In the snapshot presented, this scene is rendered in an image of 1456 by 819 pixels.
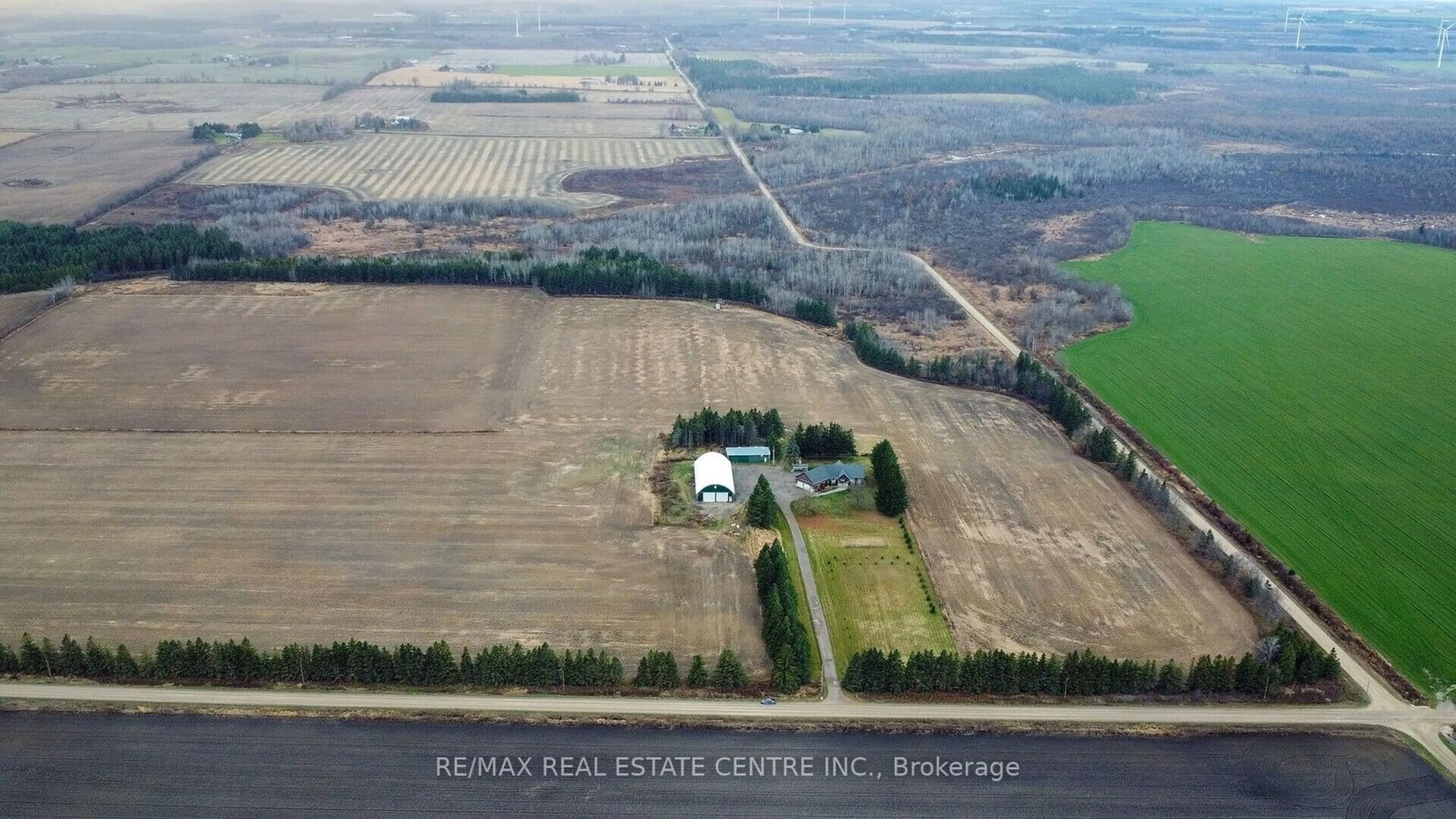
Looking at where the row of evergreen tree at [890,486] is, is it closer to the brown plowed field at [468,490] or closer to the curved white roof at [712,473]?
the brown plowed field at [468,490]

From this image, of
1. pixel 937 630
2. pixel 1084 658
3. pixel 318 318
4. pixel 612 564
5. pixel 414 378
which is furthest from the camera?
pixel 318 318

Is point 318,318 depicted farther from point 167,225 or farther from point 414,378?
point 167,225

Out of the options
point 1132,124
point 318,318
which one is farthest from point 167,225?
point 1132,124

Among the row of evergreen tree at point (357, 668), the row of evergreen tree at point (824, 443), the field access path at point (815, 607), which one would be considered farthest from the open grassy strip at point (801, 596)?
the row of evergreen tree at point (824, 443)

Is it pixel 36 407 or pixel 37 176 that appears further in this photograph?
pixel 37 176

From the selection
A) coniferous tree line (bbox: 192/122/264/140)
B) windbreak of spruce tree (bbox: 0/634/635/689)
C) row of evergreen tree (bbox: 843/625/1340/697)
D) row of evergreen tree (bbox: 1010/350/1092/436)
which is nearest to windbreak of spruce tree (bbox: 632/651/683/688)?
windbreak of spruce tree (bbox: 0/634/635/689)

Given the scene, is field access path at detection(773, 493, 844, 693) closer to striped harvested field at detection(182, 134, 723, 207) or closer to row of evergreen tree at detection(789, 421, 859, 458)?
row of evergreen tree at detection(789, 421, 859, 458)

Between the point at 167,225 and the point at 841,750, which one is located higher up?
the point at 167,225
